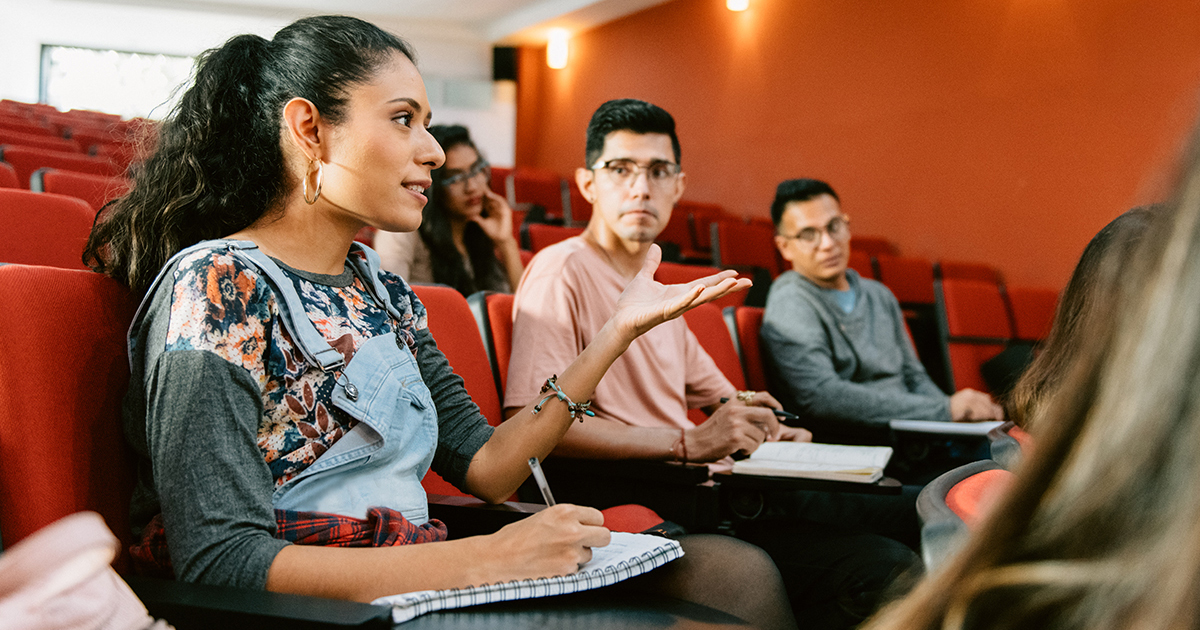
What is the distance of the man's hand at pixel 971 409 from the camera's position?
8.04 ft

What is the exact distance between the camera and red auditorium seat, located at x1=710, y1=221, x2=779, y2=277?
4.77 metres

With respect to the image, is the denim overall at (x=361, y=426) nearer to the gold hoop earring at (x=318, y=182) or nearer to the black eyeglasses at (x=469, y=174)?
the gold hoop earring at (x=318, y=182)

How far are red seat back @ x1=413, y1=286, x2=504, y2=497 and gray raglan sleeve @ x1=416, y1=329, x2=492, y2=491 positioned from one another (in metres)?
0.23

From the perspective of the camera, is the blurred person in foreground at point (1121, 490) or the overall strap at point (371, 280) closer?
the blurred person in foreground at point (1121, 490)

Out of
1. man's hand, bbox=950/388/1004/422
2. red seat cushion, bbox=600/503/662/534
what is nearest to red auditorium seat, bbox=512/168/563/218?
man's hand, bbox=950/388/1004/422

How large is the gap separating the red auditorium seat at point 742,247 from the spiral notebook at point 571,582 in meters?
3.53

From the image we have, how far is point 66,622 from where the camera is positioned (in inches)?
22.5

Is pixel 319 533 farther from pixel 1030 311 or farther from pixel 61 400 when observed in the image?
pixel 1030 311

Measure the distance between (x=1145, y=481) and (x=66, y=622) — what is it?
606 millimetres

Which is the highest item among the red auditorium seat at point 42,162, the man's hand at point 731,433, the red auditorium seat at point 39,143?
the red auditorium seat at point 39,143

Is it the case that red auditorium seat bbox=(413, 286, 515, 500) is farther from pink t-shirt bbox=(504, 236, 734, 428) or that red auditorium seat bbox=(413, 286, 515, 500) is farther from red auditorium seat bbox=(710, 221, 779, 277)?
red auditorium seat bbox=(710, 221, 779, 277)

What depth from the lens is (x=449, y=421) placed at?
129 cm

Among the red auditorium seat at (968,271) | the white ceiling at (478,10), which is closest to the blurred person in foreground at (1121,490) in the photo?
the red auditorium seat at (968,271)

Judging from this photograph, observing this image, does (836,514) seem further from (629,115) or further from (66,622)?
(66,622)
